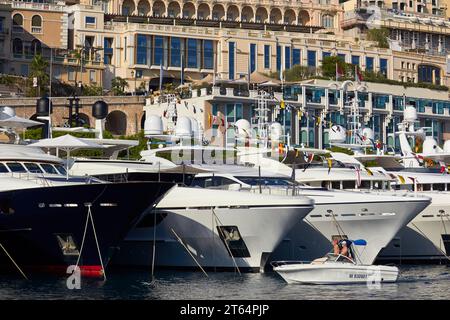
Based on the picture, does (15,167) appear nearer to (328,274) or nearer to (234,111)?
(328,274)

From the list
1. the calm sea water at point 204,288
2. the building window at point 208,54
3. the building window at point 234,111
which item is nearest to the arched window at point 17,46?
the building window at point 208,54

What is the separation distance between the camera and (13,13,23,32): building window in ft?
380

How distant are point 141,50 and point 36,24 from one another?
430 inches

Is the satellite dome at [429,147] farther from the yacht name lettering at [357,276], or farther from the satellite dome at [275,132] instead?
the yacht name lettering at [357,276]

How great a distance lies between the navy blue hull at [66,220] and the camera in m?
44.8

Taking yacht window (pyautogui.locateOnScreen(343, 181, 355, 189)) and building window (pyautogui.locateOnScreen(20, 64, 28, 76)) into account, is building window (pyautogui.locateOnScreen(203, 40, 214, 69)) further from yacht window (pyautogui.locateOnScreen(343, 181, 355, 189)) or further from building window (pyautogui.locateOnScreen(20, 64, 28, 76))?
yacht window (pyautogui.locateOnScreen(343, 181, 355, 189))

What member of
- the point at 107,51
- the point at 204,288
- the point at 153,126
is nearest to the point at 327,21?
the point at 107,51

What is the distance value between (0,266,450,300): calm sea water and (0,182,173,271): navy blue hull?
1026 millimetres
